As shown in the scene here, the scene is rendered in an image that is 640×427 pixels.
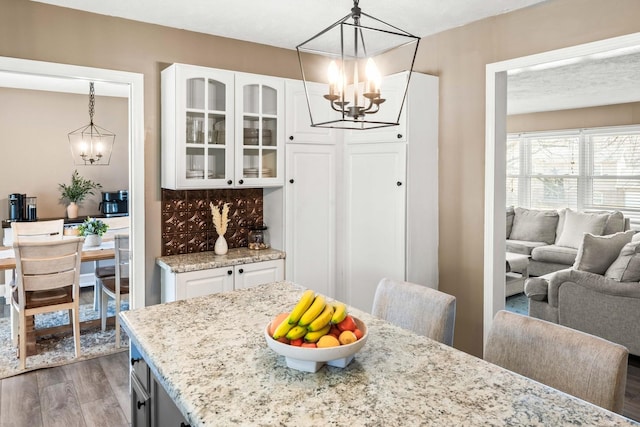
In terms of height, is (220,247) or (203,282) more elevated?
(220,247)

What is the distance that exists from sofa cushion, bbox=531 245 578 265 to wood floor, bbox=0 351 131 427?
530cm

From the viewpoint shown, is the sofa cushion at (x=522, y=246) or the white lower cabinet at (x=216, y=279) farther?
the sofa cushion at (x=522, y=246)

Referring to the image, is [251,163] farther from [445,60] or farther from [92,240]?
[92,240]

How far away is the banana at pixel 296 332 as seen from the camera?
1414 mm

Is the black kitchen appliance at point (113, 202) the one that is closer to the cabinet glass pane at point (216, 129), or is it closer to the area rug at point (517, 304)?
the cabinet glass pane at point (216, 129)

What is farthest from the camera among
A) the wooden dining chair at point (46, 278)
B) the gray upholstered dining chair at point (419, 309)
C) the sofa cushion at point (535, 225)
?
the sofa cushion at point (535, 225)

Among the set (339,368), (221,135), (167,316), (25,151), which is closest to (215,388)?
(339,368)

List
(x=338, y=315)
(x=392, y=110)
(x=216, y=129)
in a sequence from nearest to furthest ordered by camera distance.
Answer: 1. (x=338, y=315)
2. (x=216, y=129)
3. (x=392, y=110)

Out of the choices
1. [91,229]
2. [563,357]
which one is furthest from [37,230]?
[563,357]

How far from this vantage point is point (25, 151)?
5758mm

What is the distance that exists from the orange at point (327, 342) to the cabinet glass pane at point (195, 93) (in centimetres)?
232

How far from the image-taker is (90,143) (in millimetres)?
6082

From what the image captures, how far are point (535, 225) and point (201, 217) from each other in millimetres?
5298

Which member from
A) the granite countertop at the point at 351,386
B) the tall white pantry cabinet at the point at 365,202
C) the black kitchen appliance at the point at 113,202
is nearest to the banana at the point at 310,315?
the granite countertop at the point at 351,386
